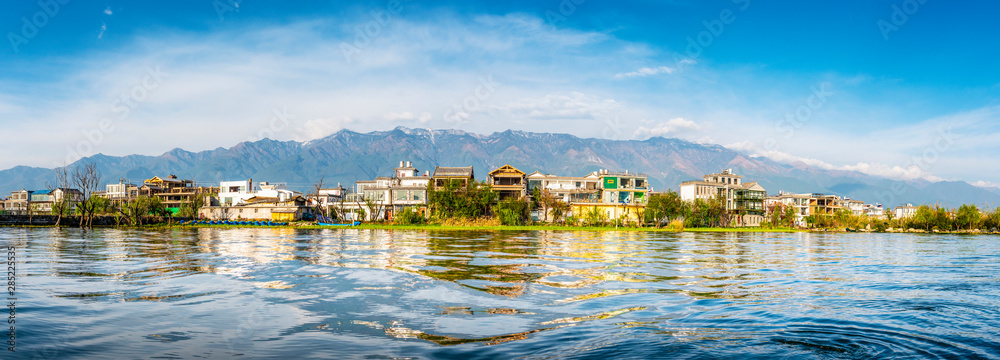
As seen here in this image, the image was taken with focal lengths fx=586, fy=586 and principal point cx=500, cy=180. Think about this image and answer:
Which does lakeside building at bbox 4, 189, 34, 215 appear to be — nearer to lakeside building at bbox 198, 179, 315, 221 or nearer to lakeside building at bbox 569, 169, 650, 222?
lakeside building at bbox 198, 179, 315, 221

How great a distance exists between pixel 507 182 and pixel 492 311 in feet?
249

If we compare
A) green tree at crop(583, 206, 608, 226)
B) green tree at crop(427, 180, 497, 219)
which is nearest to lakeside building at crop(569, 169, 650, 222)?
green tree at crop(583, 206, 608, 226)

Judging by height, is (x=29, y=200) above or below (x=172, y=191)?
below

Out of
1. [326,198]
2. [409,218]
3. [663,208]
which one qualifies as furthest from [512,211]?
[326,198]

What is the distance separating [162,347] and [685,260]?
20718mm

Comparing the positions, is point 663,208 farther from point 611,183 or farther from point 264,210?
point 264,210

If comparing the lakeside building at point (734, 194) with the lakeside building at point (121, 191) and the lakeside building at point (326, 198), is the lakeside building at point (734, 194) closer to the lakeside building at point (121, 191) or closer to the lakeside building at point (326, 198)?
the lakeside building at point (326, 198)

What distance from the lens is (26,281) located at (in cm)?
1527

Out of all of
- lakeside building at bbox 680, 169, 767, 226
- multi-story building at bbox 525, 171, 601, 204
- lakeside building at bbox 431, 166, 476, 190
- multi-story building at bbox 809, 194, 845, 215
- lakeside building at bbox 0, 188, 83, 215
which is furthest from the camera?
multi-story building at bbox 809, 194, 845, 215

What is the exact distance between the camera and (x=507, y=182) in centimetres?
8731

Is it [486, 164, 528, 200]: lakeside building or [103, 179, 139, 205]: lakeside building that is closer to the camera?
[486, 164, 528, 200]: lakeside building

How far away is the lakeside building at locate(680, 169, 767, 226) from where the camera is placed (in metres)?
94.4

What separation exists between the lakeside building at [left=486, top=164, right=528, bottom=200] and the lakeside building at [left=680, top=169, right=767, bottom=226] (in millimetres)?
28033

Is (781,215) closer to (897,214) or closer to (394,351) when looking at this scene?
(897,214)
